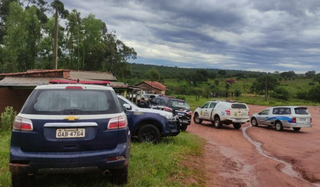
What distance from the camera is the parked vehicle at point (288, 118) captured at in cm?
1728

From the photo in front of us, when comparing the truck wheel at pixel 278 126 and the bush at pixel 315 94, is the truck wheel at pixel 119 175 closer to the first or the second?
the truck wheel at pixel 278 126

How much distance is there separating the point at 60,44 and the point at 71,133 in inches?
1507

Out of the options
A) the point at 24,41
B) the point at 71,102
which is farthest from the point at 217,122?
the point at 24,41

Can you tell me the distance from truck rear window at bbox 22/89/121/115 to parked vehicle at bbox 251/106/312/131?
1603 centimetres

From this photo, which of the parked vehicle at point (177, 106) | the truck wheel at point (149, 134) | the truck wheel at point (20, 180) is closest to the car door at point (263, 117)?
the parked vehicle at point (177, 106)

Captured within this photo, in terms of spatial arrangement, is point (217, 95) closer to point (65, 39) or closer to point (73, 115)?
point (65, 39)

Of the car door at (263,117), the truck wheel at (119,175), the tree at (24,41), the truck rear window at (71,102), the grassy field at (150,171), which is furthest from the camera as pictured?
the tree at (24,41)

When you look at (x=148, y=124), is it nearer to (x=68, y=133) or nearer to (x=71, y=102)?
(x=71, y=102)

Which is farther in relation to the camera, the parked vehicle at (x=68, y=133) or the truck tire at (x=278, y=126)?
the truck tire at (x=278, y=126)

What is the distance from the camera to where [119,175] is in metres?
4.65

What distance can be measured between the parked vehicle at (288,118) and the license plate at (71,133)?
16.5m

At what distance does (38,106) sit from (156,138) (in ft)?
17.2


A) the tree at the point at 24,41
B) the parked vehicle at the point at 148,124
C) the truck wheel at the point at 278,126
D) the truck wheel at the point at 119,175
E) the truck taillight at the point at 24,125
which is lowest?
the truck wheel at the point at 278,126

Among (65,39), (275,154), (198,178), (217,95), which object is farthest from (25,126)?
(217,95)
